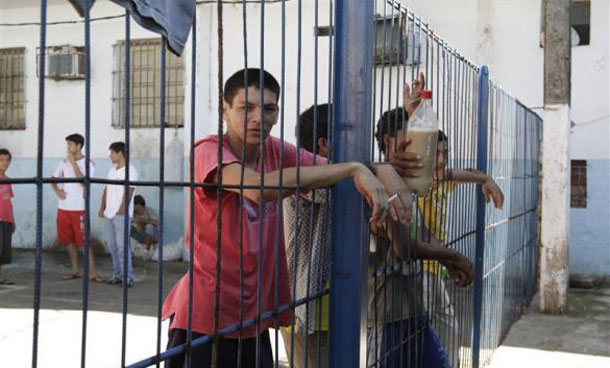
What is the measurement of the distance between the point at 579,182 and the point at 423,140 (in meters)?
8.40

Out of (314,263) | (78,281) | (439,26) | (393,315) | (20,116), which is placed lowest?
(78,281)

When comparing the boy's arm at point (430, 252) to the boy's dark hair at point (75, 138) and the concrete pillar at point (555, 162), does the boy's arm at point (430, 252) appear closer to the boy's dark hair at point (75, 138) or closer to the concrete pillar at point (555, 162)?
the concrete pillar at point (555, 162)

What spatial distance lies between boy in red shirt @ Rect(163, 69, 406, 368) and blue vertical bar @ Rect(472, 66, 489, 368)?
240cm

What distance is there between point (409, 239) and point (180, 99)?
9829 millimetres

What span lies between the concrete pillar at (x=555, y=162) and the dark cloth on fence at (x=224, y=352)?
5.40m

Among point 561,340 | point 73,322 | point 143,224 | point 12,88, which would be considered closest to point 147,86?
point 143,224

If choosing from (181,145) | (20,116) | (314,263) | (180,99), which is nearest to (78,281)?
(181,145)

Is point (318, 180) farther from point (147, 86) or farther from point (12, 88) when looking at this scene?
point (12, 88)

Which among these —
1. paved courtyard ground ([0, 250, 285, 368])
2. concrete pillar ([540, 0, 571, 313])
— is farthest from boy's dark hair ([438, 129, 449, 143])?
concrete pillar ([540, 0, 571, 313])

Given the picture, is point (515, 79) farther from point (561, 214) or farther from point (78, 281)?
point (78, 281)

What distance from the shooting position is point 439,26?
1031 centimetres

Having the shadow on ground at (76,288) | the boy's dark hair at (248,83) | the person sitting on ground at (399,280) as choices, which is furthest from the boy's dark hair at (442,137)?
the shadow on ground at (76,288)

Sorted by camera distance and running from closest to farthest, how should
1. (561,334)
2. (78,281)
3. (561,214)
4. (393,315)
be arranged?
(393,315)
(561,334)
(561,214)
(78,281)

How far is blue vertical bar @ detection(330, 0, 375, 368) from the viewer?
2.07m
